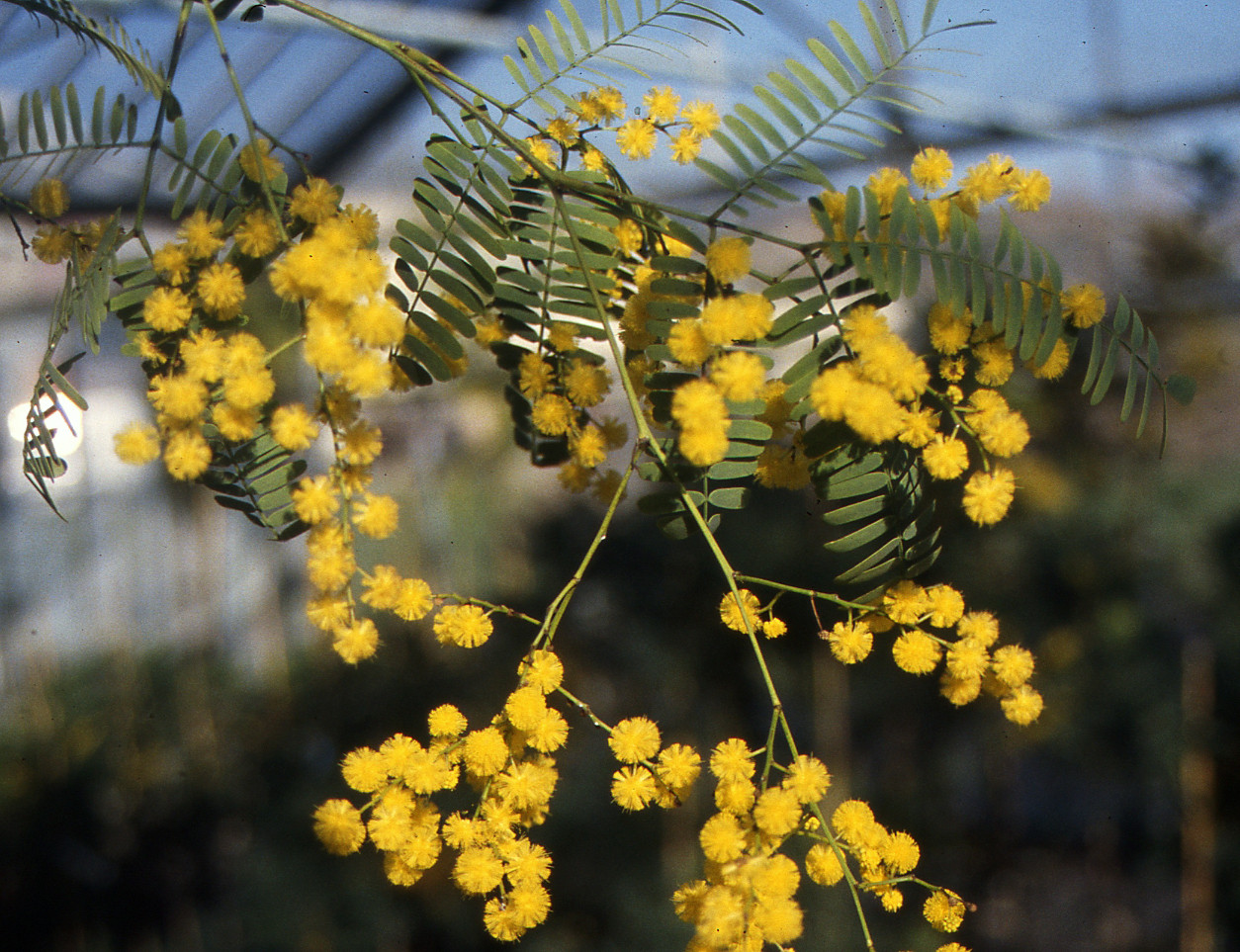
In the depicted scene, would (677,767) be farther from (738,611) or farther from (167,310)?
(167,310)

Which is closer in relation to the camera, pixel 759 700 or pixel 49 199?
pixel 49 199

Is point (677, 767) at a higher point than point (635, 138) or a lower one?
lower

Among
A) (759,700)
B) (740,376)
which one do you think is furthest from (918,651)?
(759,700)

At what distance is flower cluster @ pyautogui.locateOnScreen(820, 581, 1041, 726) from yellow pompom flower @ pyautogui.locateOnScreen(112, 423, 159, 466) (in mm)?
251

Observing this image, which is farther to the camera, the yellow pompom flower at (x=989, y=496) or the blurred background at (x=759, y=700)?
the blurred background at (x=759, y=700)

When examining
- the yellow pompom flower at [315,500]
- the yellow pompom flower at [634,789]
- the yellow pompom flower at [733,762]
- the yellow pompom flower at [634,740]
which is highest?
the yellow pompom flower at [315,500]

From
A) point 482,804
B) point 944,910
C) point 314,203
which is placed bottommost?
point 944,910

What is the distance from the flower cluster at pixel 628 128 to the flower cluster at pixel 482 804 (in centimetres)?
21

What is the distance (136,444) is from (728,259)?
0.21 meters

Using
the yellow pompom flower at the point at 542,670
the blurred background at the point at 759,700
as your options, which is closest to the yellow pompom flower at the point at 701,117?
the yellow pompom flower at the point at 542,670

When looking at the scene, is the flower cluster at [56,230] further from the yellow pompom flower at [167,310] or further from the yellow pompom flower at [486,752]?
the yellow pompom flower at [486,752]

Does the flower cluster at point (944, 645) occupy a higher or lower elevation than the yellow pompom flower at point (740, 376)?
lower

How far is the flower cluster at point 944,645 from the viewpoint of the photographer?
348mm

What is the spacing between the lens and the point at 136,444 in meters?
0.31
